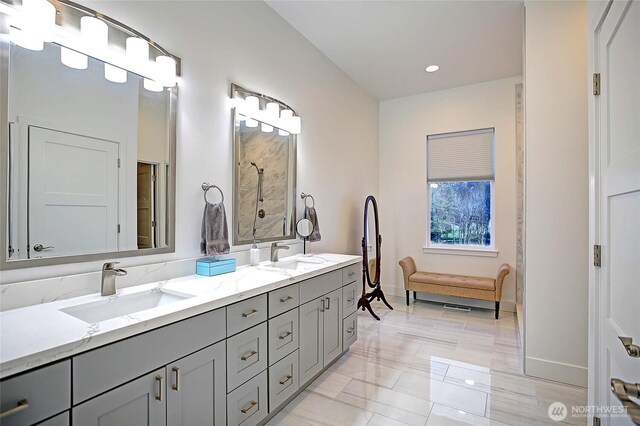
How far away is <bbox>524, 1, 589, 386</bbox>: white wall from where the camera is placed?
92.0 inches

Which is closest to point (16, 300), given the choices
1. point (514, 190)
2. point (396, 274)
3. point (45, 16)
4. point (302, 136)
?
point (45, 16)

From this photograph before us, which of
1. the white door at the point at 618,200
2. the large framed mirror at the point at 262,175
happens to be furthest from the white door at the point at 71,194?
the white door at the point at 618,200

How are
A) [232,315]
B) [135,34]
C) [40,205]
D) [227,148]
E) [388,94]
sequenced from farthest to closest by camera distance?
1. [388,94]
2. [227,148]
3. [135,34]
4. [232,315]
5. [40,205]

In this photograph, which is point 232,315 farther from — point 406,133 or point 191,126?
point 406,133

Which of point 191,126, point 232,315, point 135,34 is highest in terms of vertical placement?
point 135,34

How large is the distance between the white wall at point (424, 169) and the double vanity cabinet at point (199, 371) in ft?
8.49

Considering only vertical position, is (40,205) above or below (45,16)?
below

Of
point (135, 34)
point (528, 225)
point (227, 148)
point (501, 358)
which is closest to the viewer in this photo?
point (135, 34)

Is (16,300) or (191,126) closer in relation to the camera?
(16,300)

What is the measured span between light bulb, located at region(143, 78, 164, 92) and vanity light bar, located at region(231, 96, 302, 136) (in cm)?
56

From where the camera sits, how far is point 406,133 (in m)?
4.68

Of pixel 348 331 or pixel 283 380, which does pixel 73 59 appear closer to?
pixel 283 380

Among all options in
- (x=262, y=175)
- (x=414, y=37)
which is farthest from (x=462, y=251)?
(x=262, y=175)

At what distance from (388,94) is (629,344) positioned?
167 inches
